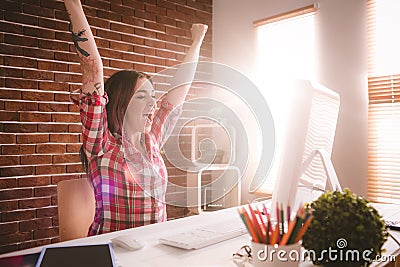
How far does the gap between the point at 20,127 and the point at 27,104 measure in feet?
0.53

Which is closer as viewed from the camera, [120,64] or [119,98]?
[119,98]

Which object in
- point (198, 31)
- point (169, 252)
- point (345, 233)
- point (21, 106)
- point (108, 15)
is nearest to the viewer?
point (345, 233)

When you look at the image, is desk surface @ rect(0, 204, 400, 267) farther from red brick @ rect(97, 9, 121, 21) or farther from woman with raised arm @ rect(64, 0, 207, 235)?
red brick @ rect(97, 9, 121, 21)

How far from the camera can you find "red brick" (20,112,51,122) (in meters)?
2.57

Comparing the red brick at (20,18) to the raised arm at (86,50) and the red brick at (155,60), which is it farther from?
the raised arm at (86,50)

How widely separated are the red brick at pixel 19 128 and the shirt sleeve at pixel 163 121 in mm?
1254

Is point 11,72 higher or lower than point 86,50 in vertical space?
higher

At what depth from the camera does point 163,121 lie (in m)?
1.75

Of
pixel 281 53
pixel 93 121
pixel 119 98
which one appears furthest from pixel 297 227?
pixel 281 53

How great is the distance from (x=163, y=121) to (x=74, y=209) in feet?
1.76

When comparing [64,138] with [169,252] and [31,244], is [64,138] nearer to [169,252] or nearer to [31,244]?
[31,244]

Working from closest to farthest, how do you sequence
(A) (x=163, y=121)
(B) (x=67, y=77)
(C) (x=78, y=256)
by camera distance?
(C) (x=78, y=256)
(A) (x=163, y=121)
(B) (x=67, y=77)

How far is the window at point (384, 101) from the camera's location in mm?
2412

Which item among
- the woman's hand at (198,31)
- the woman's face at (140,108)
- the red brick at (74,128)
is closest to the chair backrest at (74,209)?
the woman's face at (140,108)
